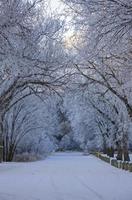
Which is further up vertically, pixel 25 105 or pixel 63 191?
pixel 25 105

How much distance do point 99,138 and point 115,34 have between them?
60.9 meters

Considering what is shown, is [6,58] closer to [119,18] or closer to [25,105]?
[119,18]

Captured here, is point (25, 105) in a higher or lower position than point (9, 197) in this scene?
higher

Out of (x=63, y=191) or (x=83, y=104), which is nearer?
(x=63, y=191)

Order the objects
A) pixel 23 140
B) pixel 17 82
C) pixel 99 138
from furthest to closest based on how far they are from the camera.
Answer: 1. pixel 99 138
2. pixel 23 140
3. pixel 17 82

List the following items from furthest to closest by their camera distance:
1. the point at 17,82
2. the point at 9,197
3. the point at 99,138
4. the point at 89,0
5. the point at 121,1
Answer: the point at 99,138 < the point at 17,82 < the point at 9,197 < the point at 89,0 < the point at 121,1

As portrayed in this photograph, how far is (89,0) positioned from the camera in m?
12.2

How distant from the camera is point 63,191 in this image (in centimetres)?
1884

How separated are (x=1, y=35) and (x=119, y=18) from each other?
2.73 metres

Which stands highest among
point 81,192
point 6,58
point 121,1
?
point 121,1

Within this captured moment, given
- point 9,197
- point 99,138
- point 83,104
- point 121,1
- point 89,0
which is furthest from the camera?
point 99,138

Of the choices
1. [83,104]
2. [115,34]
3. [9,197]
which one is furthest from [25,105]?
[115,34]

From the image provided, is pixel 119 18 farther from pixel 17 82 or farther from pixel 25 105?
pixel 25 105

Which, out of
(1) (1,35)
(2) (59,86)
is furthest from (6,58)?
(2) (59,86)
